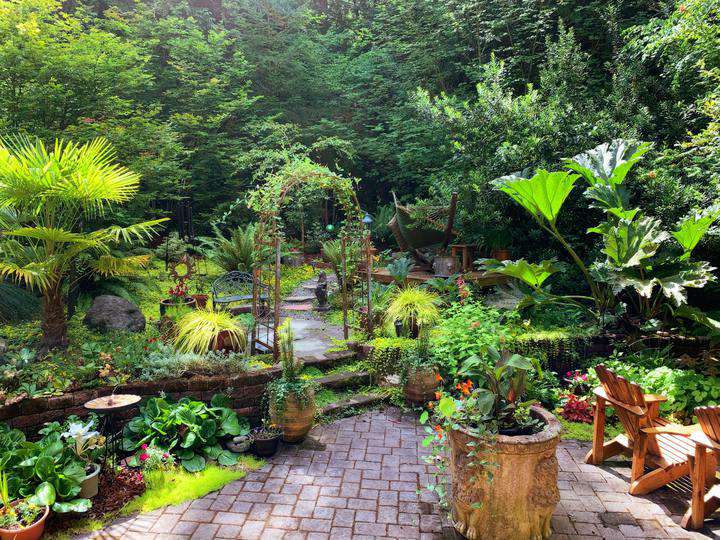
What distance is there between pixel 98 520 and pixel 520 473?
8.72 ft

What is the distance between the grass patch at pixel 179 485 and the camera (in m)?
3.17

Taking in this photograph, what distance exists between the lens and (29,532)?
8.77ft

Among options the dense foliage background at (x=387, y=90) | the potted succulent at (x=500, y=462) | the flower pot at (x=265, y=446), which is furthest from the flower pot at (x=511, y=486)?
the dense foliage background at (x=387, y=90)

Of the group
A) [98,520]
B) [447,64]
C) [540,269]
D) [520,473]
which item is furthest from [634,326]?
[447,64]

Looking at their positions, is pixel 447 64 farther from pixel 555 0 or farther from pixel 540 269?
pixel 540 269

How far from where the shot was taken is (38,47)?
6.42 m

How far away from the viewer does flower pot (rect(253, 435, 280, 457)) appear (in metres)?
3.78

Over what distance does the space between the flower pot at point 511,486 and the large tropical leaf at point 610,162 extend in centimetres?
360

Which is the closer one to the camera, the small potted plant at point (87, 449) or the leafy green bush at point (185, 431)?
the small potted plant at point (87, 449)

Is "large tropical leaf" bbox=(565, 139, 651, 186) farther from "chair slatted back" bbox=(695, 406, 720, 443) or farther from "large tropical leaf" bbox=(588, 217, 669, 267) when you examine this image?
"chair slatted back" bbox=(695, 406, 720, 443)

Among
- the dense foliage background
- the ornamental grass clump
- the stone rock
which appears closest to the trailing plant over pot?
the stone rock

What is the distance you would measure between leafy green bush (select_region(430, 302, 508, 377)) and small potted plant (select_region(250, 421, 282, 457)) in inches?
66.5

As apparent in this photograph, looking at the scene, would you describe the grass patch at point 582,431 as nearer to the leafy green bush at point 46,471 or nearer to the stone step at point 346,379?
the stone step at point 346,379

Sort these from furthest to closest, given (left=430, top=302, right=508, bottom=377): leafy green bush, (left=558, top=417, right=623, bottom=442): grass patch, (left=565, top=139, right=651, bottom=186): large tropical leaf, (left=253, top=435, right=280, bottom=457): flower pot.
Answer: (left=565, top=139, right=651, bottom=186): large tropical leaf < (left=430, top=302, right=508, bottom=377): leafy green bush < (left=558, top=417, right=623, bottom=442): grass patch < (left=253, top=435, right=280, bottom=457): flower pot
